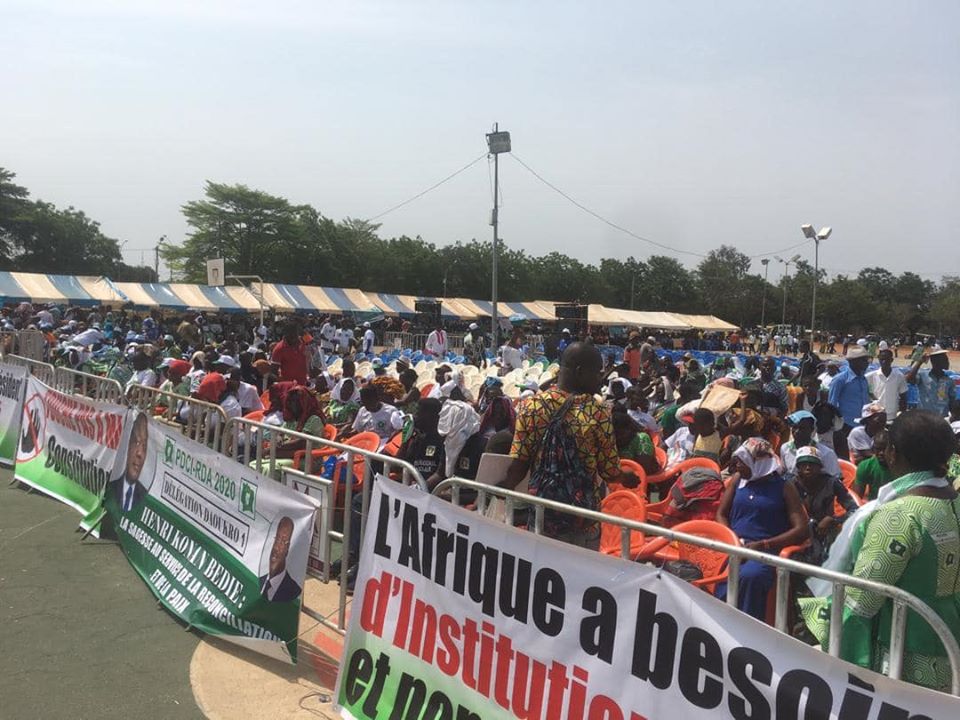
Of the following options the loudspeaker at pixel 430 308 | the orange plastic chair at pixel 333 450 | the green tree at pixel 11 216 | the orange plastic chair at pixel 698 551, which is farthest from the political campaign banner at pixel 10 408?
the green tree at pixel 11 216

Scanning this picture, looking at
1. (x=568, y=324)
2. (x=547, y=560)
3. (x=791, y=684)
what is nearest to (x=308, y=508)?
(x=547, y=560)

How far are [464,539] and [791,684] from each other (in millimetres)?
1442

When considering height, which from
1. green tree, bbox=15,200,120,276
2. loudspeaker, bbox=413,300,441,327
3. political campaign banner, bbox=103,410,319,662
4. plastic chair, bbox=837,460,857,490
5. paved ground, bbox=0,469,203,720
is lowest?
paved ground, bbox=0,469,203,720

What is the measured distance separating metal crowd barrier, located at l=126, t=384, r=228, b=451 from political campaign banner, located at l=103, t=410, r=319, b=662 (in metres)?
0.41

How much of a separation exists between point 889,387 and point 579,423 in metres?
6.85

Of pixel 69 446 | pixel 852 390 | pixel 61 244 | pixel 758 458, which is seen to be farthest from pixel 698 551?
pixel 61 244

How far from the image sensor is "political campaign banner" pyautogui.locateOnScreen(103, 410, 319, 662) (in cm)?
426

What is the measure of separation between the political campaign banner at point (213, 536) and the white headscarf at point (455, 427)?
158cm

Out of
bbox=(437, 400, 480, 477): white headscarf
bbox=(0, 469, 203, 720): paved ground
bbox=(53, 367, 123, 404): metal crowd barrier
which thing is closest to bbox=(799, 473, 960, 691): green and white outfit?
bbox=(0, 469, 203, 720): paved ground

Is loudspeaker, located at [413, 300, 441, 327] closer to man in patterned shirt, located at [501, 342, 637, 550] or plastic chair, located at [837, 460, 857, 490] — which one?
plastic chair, located at [837, 460, 857, 490]

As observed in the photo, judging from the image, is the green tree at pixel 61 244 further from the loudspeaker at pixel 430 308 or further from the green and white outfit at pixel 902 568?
the green and white outfit at pixel 902 568

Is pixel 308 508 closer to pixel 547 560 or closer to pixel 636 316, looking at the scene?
pixel 547 560

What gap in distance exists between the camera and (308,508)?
13.9 ft

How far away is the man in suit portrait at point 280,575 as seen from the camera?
13.9ft
